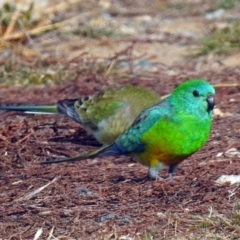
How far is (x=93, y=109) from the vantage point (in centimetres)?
722

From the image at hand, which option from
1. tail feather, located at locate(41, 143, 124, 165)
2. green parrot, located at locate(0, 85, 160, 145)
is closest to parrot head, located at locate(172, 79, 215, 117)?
tail feather, located at locate(41, 143, 124, 165)

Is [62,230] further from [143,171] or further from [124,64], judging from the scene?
[124,64]

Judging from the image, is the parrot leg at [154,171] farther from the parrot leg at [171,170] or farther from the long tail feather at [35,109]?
the long tail feather at [35,109]

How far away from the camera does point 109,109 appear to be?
7062 mm

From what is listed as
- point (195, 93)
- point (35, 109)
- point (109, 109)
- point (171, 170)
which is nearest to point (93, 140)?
point (109, 109)

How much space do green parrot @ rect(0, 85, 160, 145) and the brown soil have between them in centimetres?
17

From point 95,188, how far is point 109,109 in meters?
1.40

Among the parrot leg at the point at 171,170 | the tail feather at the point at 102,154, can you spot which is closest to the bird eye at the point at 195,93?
the parrot leg at the point at 171,170

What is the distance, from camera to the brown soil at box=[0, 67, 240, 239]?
4.93m

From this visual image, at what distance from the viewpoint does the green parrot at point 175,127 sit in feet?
18.1

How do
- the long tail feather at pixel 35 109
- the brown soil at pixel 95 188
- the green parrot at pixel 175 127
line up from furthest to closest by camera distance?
the long tail feather at pixel 35 109 < the green parrot at pixel 175 127 < the brown soil at pixel 95 188

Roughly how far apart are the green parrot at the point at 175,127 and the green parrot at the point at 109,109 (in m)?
1.02

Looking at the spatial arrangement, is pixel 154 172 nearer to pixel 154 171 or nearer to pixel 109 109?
pixel 154 171

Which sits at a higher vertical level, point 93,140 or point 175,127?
point 175,127
